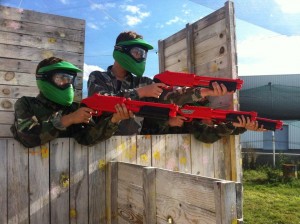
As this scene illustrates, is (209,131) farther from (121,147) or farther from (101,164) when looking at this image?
(101,164)

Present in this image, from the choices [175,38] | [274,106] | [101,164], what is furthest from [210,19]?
[274,106]

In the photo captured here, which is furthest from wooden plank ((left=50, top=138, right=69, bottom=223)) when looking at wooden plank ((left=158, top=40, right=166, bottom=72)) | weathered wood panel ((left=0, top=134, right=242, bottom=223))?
wooden plank ((left=158, top=40, right=166, bottom=72))

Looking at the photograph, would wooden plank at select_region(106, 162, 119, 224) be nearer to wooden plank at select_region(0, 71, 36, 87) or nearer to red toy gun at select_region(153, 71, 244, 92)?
red toy gun at select_region(153, 71, 244, 92)

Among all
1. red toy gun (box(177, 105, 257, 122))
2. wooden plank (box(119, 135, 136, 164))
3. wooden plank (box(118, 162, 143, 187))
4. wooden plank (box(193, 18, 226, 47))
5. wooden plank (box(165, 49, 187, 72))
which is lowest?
wooden plank (box(118, 162, 143, 187))

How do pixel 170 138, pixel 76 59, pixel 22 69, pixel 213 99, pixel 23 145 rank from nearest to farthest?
pixel 23 145 < pixel 170 138 < pixel 213 99 < pixel 22 69 < pixel 76 59

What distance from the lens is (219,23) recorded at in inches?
133

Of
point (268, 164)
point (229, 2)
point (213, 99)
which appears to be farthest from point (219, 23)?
point (268, 164)

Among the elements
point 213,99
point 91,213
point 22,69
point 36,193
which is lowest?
point 91,213

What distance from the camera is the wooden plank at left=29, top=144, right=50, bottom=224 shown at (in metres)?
2.34

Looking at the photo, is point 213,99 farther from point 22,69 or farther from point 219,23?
point 22,69

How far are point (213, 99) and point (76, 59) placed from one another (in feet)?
5.66

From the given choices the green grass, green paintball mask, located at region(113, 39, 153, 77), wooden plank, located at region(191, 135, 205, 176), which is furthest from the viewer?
the green grass

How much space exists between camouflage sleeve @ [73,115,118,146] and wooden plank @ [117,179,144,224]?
339 mm

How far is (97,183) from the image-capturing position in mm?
2576
